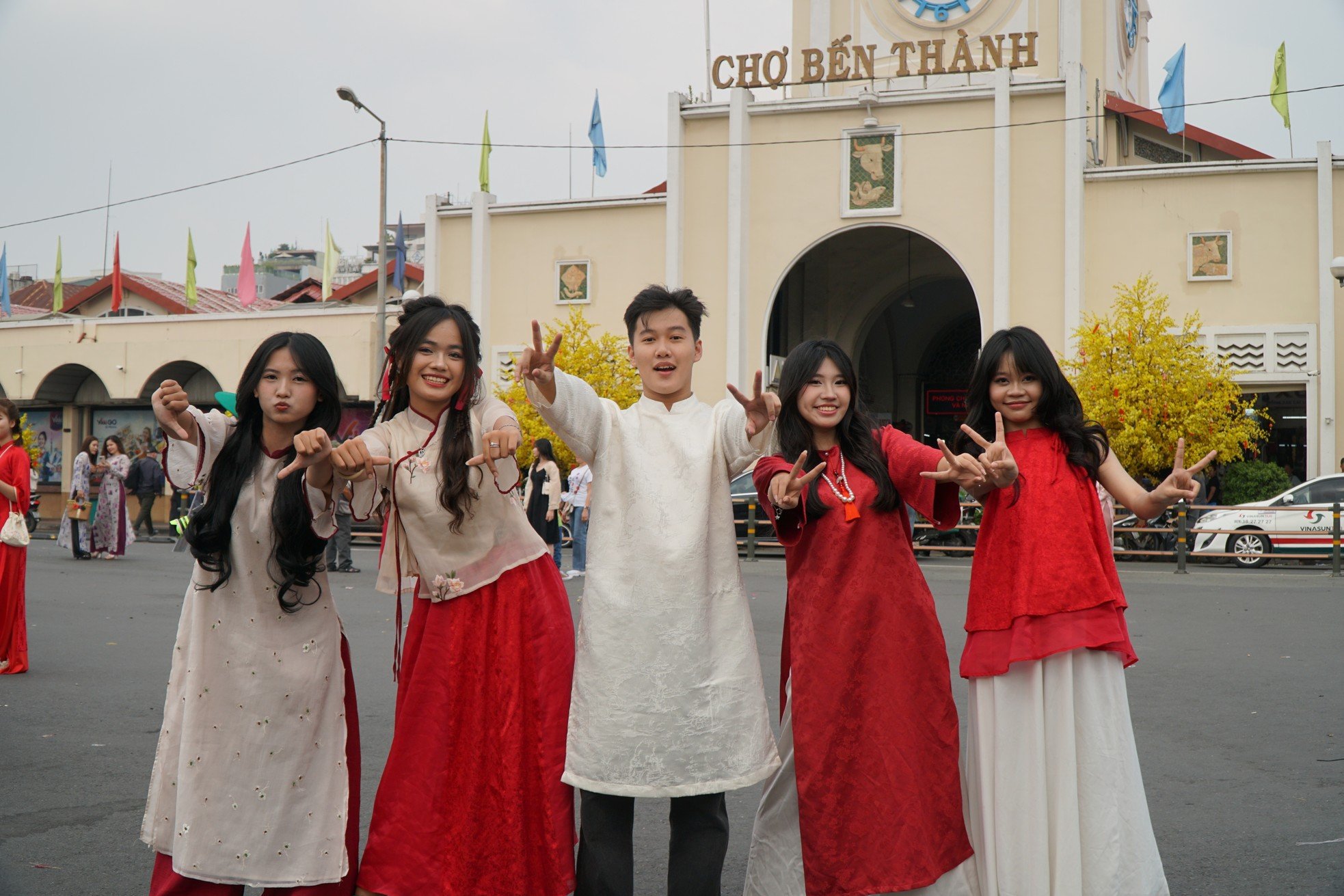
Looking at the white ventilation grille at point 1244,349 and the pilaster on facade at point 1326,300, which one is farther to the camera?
the white ventilation grille at point 1244,349

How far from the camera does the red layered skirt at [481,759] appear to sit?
11.1 ft

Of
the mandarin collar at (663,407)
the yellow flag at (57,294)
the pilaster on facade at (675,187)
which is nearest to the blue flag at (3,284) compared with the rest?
the yellow flag at (57,294)

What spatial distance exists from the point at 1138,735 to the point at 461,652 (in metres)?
4.33

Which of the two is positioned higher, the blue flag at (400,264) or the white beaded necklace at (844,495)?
the blue flag at (400,264)

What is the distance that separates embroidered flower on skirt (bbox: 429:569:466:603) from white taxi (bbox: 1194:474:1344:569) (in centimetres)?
1579

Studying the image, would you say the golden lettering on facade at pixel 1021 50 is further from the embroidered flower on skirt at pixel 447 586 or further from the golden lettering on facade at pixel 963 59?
the embroidered flower on skirt at pixel 447 586

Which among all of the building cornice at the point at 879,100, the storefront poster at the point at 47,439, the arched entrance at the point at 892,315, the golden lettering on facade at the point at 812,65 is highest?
the golden lettering on facade at the point at 812,65

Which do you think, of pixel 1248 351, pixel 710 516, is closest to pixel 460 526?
pixel 710 516

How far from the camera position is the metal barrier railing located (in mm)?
16375

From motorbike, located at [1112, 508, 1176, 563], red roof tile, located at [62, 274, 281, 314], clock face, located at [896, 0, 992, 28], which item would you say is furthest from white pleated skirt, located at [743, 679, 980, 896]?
red roof tile, located at [62, 274, 281, 314]

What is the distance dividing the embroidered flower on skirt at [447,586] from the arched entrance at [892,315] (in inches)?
889

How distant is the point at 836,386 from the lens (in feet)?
11.9

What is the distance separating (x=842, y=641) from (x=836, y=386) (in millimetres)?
732

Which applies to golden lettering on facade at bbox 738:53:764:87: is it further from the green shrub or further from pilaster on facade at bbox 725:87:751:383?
the green shrub
